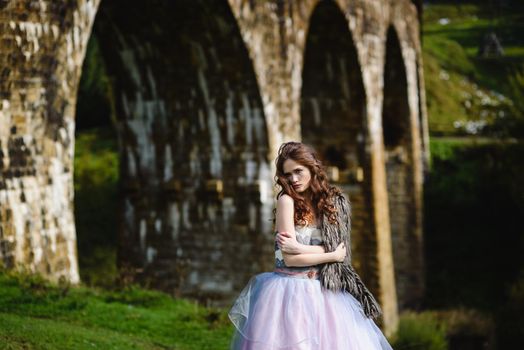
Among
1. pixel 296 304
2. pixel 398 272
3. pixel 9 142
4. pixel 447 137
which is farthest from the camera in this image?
pixel 447 137

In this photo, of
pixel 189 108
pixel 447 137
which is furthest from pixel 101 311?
pixel 447 137

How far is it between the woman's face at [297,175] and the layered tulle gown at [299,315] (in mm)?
199

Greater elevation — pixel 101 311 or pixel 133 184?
pixel 133 184

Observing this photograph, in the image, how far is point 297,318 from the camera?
14.9ft

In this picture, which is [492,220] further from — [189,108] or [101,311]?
[101,311]

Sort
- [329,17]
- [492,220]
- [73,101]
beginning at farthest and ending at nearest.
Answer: [492,220]
[329,17]
[73,101]

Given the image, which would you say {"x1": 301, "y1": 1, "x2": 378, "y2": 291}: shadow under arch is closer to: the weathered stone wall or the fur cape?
the weathered stone wall

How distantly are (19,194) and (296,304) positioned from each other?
9.29 ft

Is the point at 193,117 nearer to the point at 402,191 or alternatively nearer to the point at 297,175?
the point at 297,175

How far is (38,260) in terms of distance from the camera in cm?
689

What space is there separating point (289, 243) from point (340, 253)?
0.90 feet

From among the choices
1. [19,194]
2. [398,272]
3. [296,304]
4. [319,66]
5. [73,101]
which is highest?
[319,66]

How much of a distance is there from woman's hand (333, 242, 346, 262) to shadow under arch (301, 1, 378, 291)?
888cm

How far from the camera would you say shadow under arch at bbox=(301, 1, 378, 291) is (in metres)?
13.8
